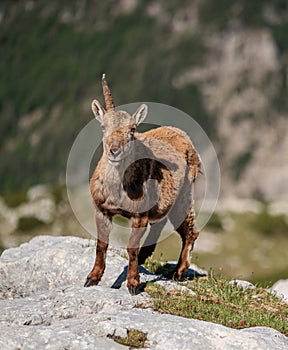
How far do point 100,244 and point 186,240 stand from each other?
3846 mm

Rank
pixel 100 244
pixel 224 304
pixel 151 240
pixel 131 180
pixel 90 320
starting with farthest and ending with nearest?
pixel 151 240
pixel 100 244
pixel 131 180
pixel 224 304
pixel 90 320

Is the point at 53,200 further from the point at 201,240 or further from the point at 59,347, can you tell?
the point at 59,347

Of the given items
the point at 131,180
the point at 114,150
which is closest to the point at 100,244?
the point at 131,180

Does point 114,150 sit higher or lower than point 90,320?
higher

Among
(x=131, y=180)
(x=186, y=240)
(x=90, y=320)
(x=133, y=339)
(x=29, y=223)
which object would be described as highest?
(x=29, y=223)

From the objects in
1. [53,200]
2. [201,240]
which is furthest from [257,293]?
[53,200]

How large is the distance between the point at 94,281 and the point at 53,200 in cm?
9501

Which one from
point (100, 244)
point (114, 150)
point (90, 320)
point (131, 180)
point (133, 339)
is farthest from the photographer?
point (100, 244)

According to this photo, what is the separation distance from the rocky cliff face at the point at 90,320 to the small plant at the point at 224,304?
0.54 metres

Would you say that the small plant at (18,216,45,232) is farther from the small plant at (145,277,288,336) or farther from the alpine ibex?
the small plant at (145,277,288,336)

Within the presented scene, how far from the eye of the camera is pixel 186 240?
20625 millimetres

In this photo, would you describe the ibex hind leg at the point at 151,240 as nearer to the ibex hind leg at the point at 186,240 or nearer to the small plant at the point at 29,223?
the ibex hind leg at the point at 186,240

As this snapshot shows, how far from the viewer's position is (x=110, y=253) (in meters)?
20.8

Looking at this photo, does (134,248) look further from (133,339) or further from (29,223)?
(29,223)
